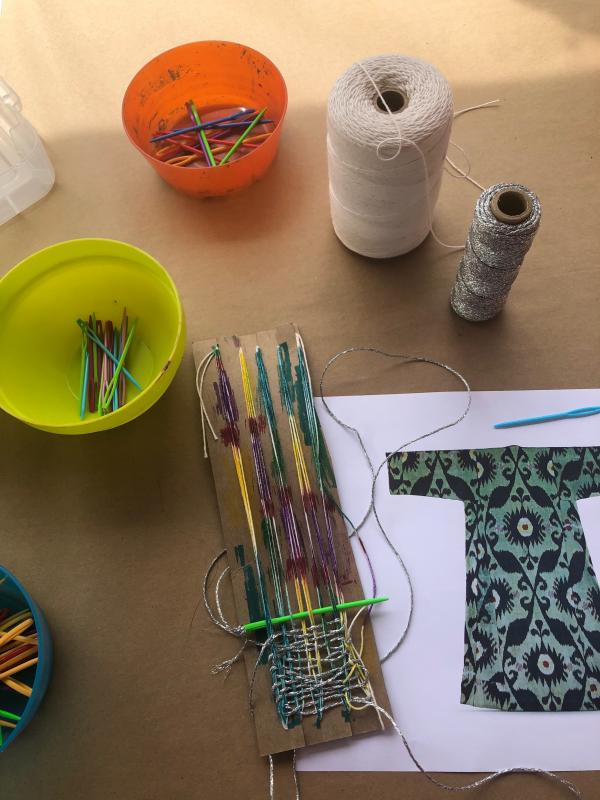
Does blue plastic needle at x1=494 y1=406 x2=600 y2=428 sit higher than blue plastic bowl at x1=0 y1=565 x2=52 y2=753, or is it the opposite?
blue plastic needle at x1=494 y1=406 x2=600 y2=428

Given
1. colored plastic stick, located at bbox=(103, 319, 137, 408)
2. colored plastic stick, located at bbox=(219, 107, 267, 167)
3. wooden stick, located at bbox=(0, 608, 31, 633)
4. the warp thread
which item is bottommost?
the warp thread

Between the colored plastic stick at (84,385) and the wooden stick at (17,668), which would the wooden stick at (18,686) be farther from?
the colored plastic stick at (84,385)

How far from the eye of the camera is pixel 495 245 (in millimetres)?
700

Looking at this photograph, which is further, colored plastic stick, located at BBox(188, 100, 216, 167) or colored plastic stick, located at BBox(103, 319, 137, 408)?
colored plastic stick, located at BBox(188, 100, 216, 167)

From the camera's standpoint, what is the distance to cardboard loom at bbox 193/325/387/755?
0.69 metres

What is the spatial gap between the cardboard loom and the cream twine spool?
0.20m

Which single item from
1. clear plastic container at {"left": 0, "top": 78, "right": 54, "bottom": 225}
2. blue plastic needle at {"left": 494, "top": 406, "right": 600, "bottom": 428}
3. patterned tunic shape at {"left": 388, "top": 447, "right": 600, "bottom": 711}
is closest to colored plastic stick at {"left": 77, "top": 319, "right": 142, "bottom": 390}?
clear plastic container at {"left": 0, "top": 78, "right": 54, "bottom": 225}

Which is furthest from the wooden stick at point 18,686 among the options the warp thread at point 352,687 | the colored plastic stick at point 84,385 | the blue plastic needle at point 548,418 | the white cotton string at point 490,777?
the blue plastic needle at point 548,418

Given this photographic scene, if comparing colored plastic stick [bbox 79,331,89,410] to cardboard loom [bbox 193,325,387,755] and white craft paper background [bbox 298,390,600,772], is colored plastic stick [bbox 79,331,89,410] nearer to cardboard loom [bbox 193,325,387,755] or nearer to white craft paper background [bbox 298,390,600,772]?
cardboard loom [bbox 193,325,387,755]

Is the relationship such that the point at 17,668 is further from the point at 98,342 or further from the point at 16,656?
the point at 98,342

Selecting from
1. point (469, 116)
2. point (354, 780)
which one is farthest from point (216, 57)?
point (354, 780)

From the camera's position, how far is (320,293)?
0.88 metres

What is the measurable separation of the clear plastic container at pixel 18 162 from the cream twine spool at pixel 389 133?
0.45 metres

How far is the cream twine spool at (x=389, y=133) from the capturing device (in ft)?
2.28
